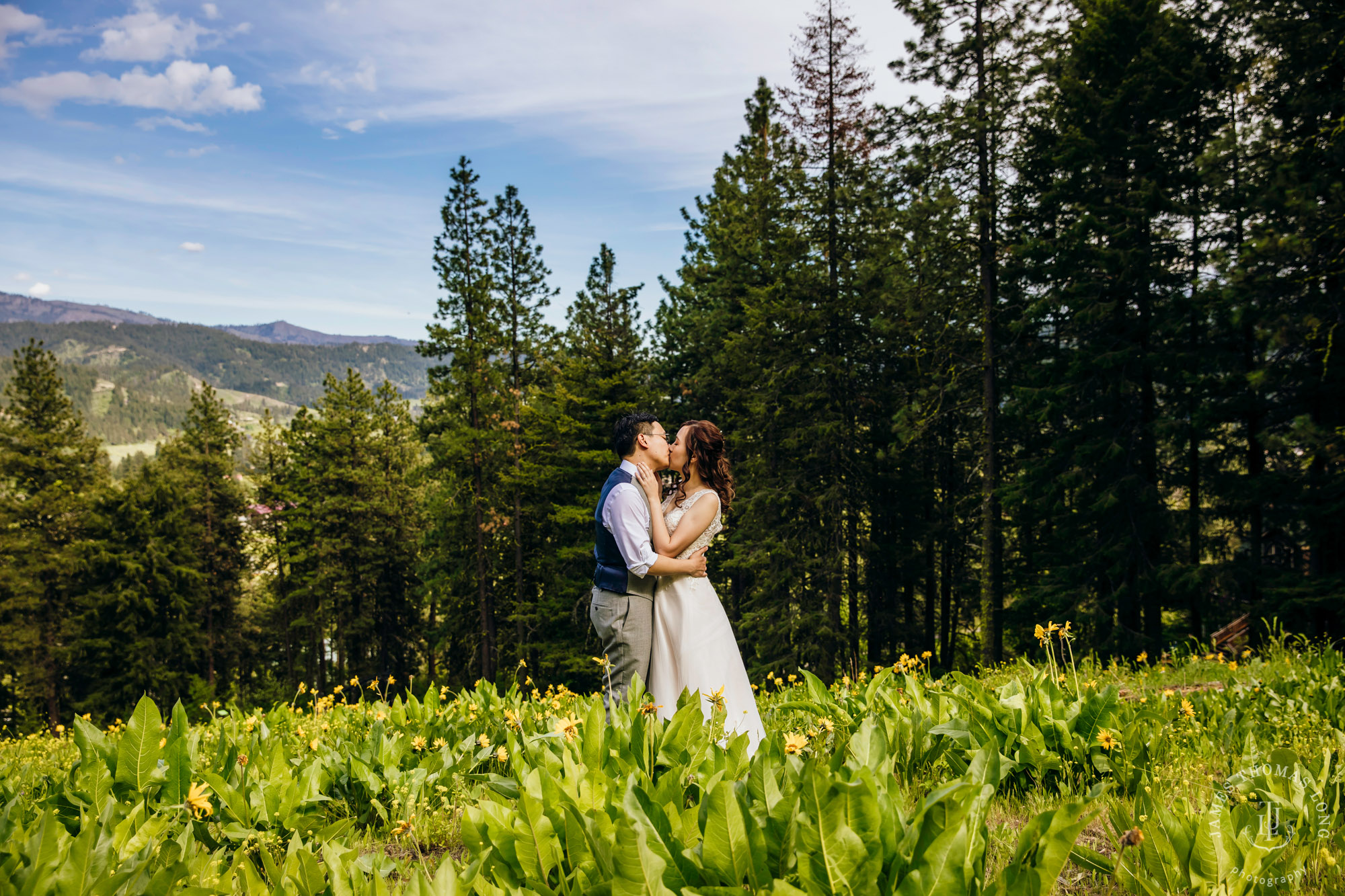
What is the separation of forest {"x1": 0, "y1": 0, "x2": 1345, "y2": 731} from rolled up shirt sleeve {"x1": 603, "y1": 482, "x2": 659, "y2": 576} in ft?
8.48

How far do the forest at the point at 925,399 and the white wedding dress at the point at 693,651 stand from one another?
2.40 metres

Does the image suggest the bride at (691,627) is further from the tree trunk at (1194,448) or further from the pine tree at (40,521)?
the pine tree at (40,521)

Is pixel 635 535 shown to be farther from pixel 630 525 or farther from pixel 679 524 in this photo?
pixel 679 524

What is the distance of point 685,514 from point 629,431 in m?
0.62

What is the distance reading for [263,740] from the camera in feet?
13.3

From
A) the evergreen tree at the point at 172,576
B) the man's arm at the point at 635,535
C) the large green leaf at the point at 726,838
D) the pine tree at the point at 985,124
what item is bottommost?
the evergreen tree at the point at 172,576

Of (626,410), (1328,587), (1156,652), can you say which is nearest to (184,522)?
(626,410)

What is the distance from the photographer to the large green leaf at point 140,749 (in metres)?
2.63

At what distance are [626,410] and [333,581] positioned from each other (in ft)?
55.6

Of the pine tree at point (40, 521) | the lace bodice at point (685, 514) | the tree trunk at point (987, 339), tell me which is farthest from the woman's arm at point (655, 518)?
the pine tree at point (40, 521)

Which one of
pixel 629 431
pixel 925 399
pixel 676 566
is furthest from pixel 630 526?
pixel 925 399

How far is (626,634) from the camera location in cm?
419

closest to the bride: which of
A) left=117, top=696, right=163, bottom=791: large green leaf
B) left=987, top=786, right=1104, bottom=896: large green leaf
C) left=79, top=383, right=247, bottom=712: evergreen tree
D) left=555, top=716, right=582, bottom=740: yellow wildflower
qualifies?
left=555, top=716, right=582, bottom=740: yellow wildflower

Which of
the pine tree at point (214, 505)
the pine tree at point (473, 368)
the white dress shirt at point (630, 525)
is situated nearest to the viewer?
the white dress shirt at point (630, 525)
